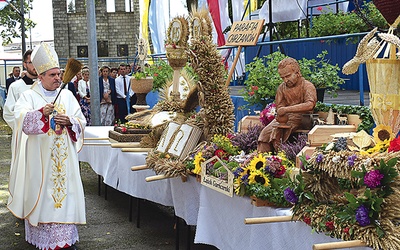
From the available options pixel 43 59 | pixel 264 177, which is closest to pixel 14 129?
pixel 43 59

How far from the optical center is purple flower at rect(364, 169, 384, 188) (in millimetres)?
2871

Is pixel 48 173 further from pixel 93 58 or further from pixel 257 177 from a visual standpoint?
pixel 93 58

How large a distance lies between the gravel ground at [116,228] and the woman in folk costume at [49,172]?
57 centimetres

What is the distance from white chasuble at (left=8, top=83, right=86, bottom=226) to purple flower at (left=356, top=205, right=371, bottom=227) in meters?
3.47

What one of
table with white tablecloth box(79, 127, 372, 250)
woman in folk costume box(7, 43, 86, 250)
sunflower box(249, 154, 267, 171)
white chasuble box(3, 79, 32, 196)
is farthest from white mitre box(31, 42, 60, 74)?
sunflower box(249, 154, 267, 171)

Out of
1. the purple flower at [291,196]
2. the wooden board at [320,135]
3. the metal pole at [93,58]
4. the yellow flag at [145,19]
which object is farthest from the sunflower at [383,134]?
the yellow flag at [145,19]

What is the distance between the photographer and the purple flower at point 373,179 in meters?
2.87

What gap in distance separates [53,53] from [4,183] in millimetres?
4879

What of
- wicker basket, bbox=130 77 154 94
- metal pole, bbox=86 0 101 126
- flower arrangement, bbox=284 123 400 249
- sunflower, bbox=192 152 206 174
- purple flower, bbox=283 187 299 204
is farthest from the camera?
metal pole, bbox=86 0 101 126

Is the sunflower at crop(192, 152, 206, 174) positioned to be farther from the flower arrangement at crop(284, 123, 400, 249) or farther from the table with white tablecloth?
the flower arrangement at crop(284, 123, 400, 249)

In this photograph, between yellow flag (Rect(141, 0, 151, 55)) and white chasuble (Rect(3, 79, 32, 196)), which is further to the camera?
yellow flag (Rect(141, 0, 151, 55))

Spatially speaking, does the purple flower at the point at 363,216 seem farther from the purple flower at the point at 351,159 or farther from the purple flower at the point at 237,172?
the purple flower at the point at 237,172

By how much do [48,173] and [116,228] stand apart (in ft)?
4.57

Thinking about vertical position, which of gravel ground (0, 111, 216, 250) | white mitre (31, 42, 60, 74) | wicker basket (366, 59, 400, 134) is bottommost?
gravel ground (0, 111, 216, 250)
